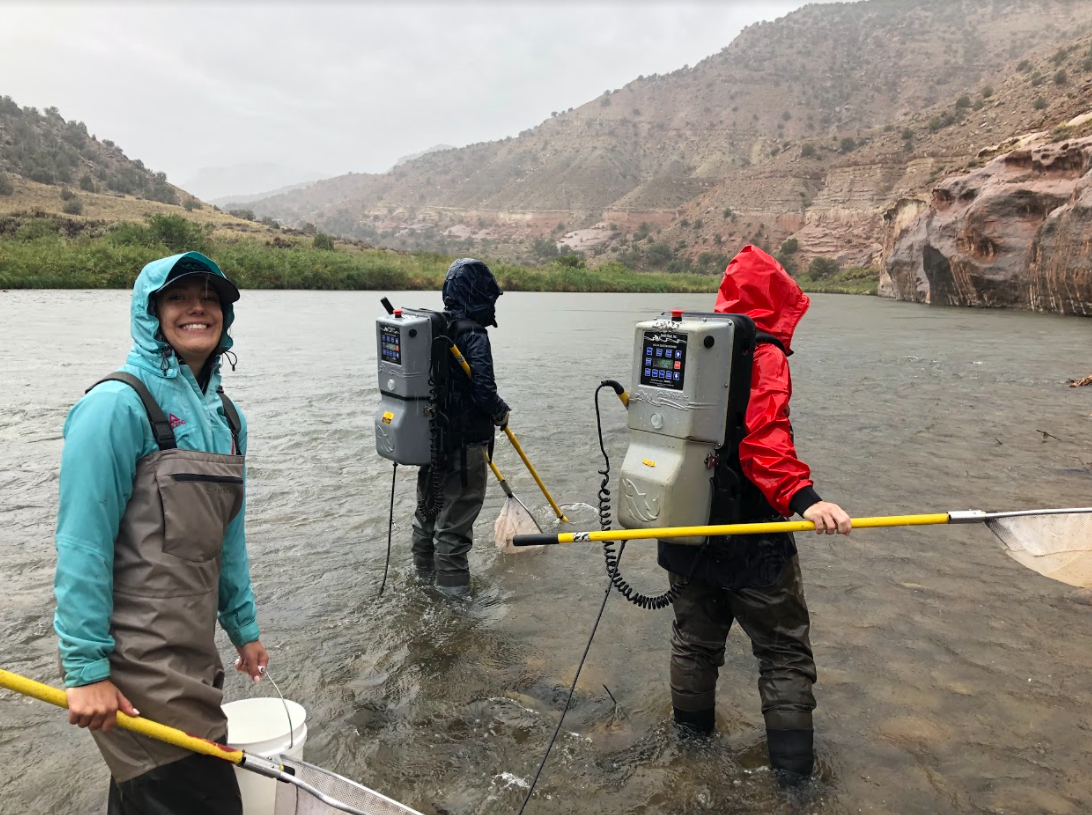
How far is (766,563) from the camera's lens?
9.95ft

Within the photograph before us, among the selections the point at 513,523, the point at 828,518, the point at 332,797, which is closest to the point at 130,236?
the point at 513,523

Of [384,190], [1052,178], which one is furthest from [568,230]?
[1052,178]

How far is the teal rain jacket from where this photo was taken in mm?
1871

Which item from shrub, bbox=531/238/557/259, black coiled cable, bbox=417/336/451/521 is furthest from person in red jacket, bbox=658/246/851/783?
shrub, bbox=531/238/557/259

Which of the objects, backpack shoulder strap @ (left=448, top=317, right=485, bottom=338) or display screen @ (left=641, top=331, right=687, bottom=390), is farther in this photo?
backpack shoulder strap @ (left=448, top=317, right=485, bottom=338)

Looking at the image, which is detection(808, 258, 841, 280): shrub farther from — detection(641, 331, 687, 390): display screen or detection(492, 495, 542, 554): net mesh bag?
detection(641, 331, 687, 390): display screen

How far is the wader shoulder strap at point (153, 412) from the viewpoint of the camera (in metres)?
2.01

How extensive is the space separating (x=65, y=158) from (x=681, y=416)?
10756cm

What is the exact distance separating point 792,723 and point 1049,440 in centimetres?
832

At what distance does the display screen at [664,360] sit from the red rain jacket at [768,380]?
0.31m

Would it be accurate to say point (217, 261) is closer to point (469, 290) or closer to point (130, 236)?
point (130, 236)

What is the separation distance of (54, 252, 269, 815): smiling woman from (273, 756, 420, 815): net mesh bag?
15 centimetres

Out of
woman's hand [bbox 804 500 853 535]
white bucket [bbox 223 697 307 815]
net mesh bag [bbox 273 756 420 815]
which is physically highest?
woman's hand [bbox 804 500 853 535]

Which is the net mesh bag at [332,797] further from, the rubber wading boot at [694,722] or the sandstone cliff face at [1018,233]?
the sandstone cliff face at [1018,233]
